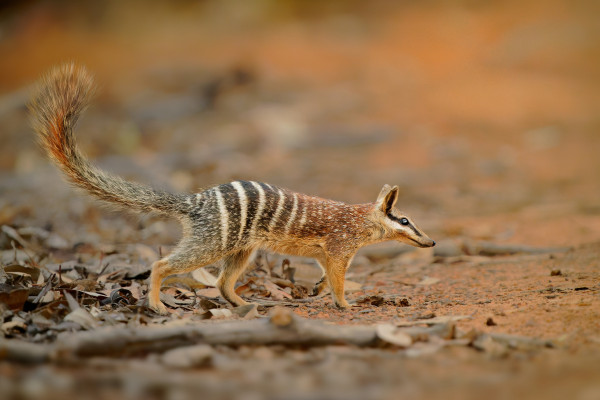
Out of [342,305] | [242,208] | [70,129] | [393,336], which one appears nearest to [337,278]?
[342,305]

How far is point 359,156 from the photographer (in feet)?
58.6

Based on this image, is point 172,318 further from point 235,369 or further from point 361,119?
point 361,119

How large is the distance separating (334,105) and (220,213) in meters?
17.6

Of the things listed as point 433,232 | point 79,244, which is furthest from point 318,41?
point 79,244

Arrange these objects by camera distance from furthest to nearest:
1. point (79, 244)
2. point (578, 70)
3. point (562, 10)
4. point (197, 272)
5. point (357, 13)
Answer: point (357, 13)
point (562, 10)
point (578, 70)
point (79, 244)
point (197, 272)

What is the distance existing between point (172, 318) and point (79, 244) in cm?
398

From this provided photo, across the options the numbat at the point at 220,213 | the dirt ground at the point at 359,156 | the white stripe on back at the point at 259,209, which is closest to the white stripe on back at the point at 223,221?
the numbat at the point at 220,213

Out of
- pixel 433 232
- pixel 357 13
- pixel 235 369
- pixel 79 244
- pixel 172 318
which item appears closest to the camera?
pixel 235 369

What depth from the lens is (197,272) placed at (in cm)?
683

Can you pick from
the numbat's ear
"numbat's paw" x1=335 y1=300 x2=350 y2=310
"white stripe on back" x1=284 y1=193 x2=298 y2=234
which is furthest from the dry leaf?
the numbat's ear

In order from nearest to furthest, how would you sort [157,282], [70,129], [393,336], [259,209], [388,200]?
[393,336] → [157,282] → [70,129] → [259,209] → [388,200]

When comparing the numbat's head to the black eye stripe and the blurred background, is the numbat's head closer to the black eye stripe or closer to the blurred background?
the black eye stripe

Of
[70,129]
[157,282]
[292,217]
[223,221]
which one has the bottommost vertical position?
[157,282]

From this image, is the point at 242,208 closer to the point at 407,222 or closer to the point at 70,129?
the point at 70,129
